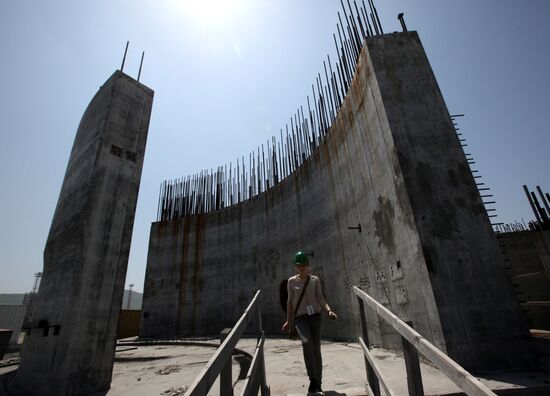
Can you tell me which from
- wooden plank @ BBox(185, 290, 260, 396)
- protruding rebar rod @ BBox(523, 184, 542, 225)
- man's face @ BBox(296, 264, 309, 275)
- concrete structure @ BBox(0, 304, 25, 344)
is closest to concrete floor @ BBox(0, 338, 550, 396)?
man's face @ BBox(296, 264, 309, 275)

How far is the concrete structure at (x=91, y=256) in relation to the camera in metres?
3.91

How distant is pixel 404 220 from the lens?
4.57 meters

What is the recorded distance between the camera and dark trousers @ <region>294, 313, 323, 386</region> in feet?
9.10

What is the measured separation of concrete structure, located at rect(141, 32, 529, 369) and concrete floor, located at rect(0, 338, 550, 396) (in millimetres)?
519

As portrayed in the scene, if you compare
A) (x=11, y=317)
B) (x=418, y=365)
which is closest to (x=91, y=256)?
(x=418, y=365)

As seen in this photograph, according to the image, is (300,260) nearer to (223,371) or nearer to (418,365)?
(418,365)

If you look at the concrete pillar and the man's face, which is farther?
the concrete pillar

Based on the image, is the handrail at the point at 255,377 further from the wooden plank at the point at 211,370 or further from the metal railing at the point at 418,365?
the metal railing at the point at 418,365

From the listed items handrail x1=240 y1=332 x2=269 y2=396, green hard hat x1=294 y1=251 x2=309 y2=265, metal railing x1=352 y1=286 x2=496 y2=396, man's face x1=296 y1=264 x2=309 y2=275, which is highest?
green hard hat x1=294 y1=251 x2=309 y2=265

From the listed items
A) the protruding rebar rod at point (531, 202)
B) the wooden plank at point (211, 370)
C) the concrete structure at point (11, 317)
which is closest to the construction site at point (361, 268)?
the wooden plank at point (211, 370)

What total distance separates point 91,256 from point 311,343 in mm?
3558

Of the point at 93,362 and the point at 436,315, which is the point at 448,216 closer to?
the point at 436,315

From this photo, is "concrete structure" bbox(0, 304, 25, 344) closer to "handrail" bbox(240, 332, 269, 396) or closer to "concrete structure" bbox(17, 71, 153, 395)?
"concrete structure" bbox(17, 71, 153, 395)

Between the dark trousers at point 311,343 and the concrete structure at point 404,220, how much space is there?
2.00m
